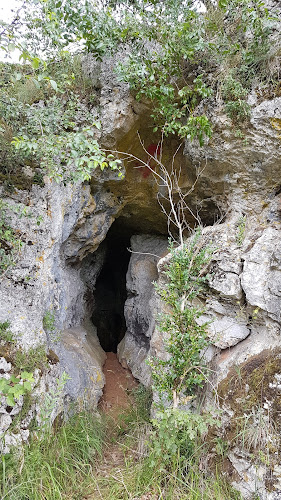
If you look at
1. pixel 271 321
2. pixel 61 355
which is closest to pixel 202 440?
pixel 271 321

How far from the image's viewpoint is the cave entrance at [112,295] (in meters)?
7.57

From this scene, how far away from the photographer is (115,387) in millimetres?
5094

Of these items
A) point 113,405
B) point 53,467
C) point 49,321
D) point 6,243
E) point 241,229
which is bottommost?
point 113,405

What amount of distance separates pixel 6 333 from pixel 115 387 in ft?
8.65

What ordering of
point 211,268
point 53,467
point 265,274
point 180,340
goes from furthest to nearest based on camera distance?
point 211,268 → point 265,274 → point 180,340 → point 53,467

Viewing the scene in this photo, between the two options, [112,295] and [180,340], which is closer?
[180,340]

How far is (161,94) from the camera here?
385 cm

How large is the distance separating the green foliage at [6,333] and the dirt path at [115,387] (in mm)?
2061

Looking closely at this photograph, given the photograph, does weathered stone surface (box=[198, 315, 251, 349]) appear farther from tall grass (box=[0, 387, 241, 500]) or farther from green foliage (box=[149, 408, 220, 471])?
tall grass (box=[0, 387, 241, 500])

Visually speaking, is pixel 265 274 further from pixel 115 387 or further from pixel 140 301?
pixel 115 387

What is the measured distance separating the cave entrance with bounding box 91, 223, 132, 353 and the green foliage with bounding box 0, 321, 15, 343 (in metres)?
4.08

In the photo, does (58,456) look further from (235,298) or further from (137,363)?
(137,363)

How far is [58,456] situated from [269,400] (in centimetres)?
205

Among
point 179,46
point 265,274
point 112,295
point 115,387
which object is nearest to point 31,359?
point 115,387
